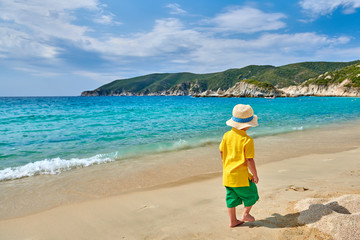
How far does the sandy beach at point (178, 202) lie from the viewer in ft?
11.6

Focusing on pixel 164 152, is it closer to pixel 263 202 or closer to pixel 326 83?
pixel 263 202

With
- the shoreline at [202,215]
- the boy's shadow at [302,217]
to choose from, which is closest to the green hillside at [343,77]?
the shoreline at [202,215]

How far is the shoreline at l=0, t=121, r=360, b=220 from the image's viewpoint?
5.23 m

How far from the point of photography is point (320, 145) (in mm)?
10719

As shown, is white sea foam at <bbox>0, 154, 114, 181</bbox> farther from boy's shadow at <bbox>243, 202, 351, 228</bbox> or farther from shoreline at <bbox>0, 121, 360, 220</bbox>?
boy's shadow at <bbox>243, 202, 351, 228</bbox>

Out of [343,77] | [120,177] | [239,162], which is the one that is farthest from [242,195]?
[343,77]

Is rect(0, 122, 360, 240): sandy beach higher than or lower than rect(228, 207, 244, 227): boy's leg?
lower

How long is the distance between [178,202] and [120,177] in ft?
8.62

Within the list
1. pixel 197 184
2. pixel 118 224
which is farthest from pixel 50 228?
pixel 197 184

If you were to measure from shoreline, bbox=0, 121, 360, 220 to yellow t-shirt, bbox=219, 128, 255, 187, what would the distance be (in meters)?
3.06

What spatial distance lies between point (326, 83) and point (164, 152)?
460 ft

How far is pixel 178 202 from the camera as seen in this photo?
4.87 metres

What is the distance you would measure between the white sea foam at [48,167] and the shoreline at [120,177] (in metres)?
0.41

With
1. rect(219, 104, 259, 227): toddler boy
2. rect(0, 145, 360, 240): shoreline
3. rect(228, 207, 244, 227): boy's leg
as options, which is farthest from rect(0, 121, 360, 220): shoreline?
rect(219, 104, 259, 227): toddler boy
